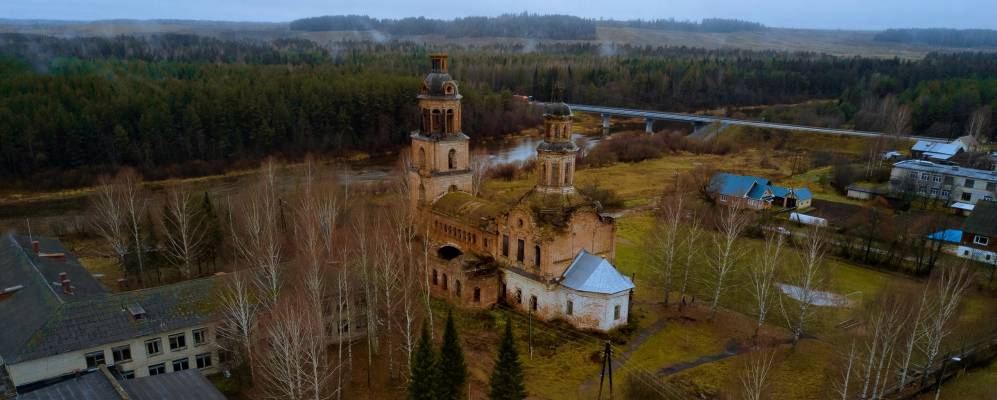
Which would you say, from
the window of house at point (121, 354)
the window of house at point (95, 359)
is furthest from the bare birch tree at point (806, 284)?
the window of house at point (95, 359)

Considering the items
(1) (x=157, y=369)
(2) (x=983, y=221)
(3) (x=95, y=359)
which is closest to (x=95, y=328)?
(3) (x=95, y=359)

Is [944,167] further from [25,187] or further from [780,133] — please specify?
[25,187]

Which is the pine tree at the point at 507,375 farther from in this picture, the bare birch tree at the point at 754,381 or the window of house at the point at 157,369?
the window of house at the point at 157,369

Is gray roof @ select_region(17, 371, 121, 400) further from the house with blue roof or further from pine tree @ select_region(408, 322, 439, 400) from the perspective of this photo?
the house with blue roof

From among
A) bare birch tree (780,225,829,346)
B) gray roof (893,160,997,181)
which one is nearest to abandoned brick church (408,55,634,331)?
bare birch tree (780,225,829,346)

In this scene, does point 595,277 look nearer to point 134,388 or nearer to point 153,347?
point 153,347

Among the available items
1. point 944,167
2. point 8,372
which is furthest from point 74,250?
point 944,167
